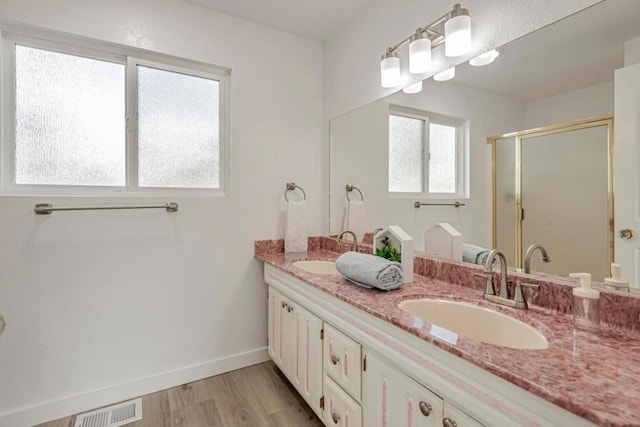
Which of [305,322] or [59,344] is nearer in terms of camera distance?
[305,322]

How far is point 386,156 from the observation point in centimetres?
192

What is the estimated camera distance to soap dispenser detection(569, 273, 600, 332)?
87 centimetres

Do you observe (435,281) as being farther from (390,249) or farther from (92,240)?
(92,240)

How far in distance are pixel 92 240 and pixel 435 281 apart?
6.06 feet

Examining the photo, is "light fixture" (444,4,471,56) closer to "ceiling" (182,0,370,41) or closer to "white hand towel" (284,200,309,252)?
"ceiling" (182,0,370,41)

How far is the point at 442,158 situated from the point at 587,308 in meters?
0.91

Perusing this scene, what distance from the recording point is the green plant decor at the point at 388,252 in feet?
5.11

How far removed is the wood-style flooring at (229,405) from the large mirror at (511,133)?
1.16 meters

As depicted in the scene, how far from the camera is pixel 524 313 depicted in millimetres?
1028

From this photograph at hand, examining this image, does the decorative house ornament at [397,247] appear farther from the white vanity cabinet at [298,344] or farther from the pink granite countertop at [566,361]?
the white vanity cabinet at [298,344]

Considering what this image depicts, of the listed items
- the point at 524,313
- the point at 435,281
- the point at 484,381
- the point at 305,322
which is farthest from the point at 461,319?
the point at 305,322

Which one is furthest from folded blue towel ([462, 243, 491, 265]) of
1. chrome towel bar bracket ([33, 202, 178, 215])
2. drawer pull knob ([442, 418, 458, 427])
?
chrome towel bar bracket ([33, 202, 178, 215])

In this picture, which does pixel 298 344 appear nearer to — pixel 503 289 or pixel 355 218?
pixel 355 218

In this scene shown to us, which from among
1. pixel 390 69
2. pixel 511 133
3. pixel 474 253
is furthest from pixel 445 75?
pixel 474 253
